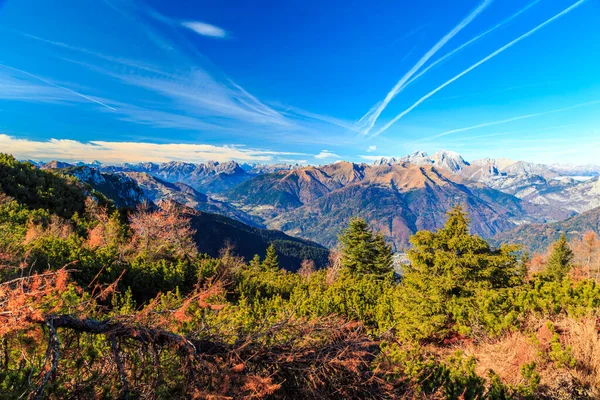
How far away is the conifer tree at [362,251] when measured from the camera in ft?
107

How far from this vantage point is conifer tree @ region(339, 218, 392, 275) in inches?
1287

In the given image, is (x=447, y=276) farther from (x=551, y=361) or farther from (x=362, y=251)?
(x=362, y=251)

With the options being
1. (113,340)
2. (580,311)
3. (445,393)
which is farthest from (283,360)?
(580,311)

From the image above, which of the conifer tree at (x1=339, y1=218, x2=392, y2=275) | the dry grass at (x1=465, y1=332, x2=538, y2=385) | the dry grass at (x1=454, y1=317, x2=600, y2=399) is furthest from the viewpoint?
the conifer tree at (x1=339, y1=218, x2=392, y2=275)

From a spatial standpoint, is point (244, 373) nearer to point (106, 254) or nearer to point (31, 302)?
point (31, 302)

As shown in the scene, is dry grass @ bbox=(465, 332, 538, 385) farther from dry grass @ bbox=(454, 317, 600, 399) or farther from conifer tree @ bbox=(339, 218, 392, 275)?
conifer tree @ bbox=(339, 218, 392, 275)

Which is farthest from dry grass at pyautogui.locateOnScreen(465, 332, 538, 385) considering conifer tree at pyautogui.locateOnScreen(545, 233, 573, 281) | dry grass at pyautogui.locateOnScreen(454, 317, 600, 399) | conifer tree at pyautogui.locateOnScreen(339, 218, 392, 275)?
conifer tree at pyautogui.locateOnScreen(545, 233, 573, 281)

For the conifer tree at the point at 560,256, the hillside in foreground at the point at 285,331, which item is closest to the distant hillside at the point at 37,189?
the hillside in foreground at the point at 285,331

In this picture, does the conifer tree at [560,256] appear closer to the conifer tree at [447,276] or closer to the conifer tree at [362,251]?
the conifer tree at [362,251]

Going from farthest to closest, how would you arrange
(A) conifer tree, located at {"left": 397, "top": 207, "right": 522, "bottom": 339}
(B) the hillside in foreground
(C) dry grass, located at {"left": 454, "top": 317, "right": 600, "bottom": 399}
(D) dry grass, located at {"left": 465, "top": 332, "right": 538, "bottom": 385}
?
(A) conifer tree, located at {"left": 397, "top": 207, "right": 522, "bottom": 339}
(D) dry grass, located at {"left": 465, "top": 332, "right": 538, "bottom": 385}
(C) dry grass, located at {"left": 454, "top": 317, "right": 600, "bottom": 399}
(B) the hillside in foreground

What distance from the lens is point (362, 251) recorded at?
3281cm

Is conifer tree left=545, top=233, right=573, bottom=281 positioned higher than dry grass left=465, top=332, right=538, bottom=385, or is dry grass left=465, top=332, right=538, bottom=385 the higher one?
dry grass left=465, top=332, right=538, bottom=385

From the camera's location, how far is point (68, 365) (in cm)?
286

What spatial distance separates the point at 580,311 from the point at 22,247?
20607 mm
